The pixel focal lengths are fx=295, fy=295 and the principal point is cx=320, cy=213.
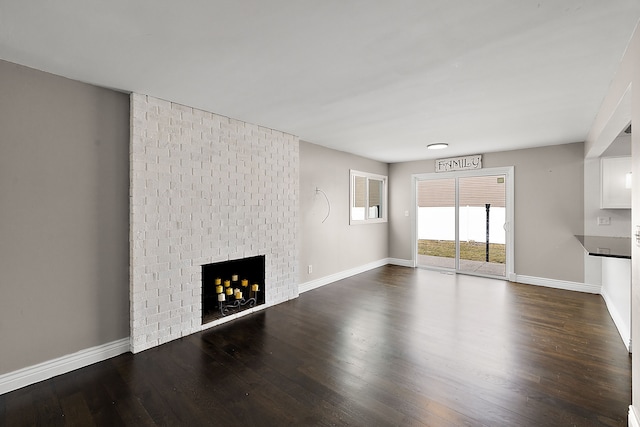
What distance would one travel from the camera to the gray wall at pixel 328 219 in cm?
484

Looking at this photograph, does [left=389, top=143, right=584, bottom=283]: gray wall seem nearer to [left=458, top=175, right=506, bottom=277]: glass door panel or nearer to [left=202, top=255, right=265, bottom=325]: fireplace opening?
[left=458, top=175, right=506, bottom=277]: glass door panel

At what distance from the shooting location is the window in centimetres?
595

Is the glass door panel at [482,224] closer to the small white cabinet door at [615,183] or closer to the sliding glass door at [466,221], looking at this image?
the sliding glass door at [466,221]

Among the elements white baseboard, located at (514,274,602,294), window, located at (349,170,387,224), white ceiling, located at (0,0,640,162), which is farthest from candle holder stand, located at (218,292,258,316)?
white baseboard, located at (514,274,602,294)

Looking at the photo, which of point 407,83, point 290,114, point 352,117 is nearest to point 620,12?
point 407,83

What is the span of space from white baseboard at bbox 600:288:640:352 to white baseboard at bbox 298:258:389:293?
3669 millimetres

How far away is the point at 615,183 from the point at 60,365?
659 cm

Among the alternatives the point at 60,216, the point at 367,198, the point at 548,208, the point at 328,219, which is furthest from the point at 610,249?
the point at 60,216

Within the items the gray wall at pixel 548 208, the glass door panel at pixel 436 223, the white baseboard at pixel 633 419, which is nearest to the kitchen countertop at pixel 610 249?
the white baseboard at pixel 633 419

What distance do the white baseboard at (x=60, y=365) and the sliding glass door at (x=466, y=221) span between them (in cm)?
564

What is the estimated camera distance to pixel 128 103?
9.37 ft

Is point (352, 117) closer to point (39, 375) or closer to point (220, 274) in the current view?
point (220, 274)

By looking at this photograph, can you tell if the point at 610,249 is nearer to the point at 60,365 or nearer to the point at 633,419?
the point at 633,419

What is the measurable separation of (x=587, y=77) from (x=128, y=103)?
4070 millimetres
